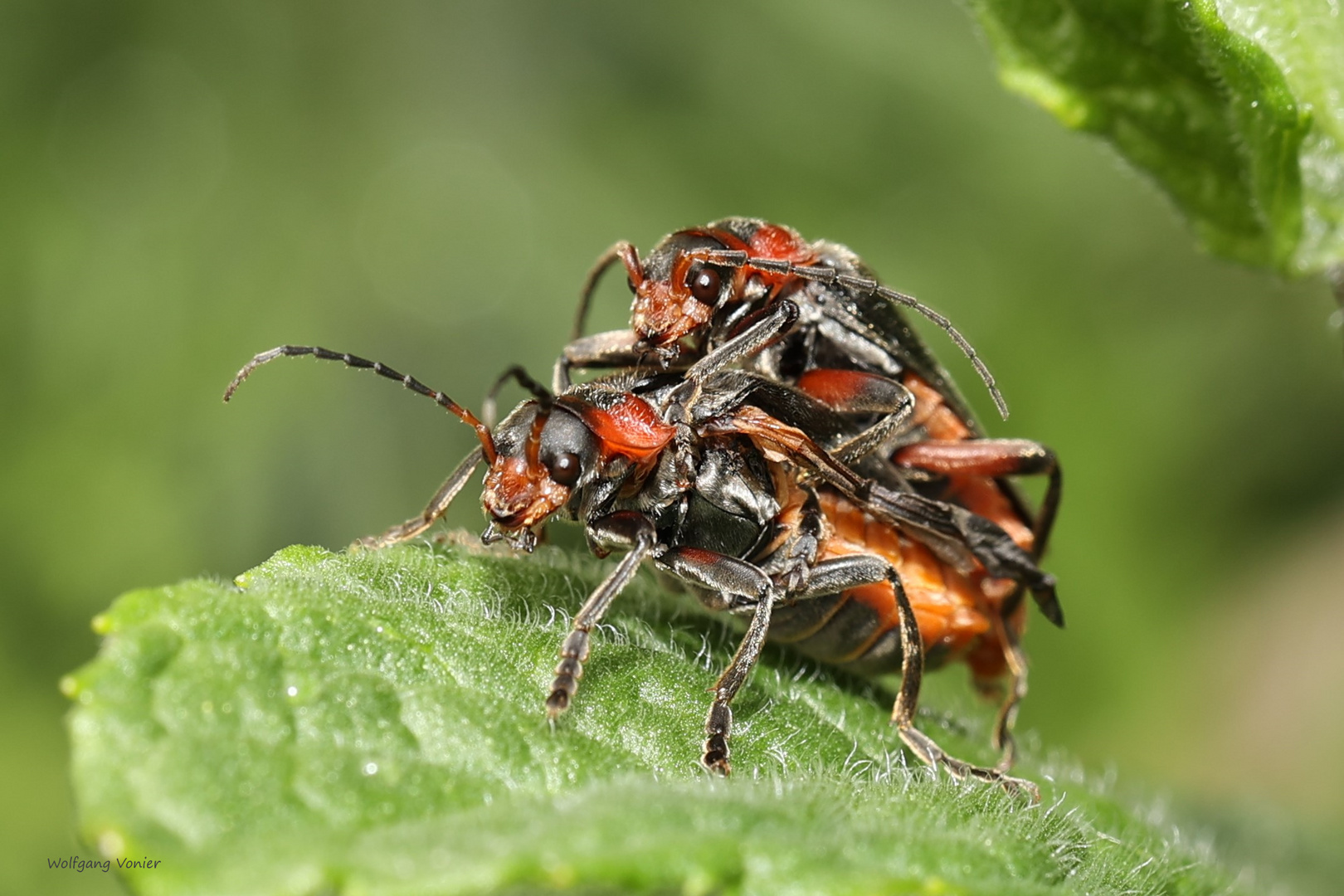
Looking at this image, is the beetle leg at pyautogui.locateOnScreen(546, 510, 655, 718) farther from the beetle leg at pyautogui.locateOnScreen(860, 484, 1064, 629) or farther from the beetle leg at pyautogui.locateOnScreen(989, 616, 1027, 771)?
the beetle leg at pyautogui.locateOnScreen(989, 616, 1027, 771)

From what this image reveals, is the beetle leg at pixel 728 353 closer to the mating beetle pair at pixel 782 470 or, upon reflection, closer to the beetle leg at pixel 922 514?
the mating beetle pair at pixel 782 470

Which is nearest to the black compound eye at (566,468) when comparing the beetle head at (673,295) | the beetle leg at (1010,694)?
the beetle head at (673,295)

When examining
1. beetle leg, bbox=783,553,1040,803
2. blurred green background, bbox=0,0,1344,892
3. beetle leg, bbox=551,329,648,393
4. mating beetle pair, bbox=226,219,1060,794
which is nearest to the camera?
mating beetle pair, bbox=226,219,1060,794

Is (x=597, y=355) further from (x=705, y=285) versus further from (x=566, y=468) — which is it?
(x=566, y=468)

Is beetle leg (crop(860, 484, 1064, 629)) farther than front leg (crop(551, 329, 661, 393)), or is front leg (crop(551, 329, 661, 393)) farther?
front leg (crop(551, 329, 661, 393))

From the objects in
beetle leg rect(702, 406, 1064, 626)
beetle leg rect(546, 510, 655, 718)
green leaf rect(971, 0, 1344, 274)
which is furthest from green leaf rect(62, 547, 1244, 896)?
green leaf rect(971, 0, 1344, 274)

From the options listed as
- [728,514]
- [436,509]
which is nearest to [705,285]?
[728,514]
